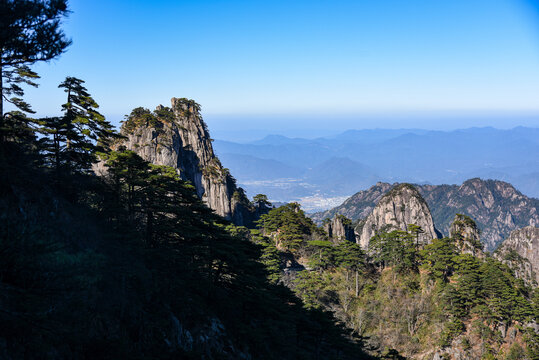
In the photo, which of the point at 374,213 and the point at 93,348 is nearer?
the point at 93,348

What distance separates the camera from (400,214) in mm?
106375

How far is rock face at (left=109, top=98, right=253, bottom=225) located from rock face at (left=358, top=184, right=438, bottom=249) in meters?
50.3

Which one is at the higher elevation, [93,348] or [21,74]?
[21,74]

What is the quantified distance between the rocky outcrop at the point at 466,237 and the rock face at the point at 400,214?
34.9m

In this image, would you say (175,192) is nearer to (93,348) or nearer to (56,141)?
(56,141)

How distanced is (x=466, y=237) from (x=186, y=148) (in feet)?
190

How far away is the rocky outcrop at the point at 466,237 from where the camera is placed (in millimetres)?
54938

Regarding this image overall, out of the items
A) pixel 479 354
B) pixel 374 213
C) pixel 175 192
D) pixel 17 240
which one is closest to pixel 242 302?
pixel 175 192

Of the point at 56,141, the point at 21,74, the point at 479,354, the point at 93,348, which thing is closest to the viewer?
the point at 93,348

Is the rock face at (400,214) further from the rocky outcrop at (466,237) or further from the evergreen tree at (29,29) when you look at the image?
the evergreen tree at (29,29)

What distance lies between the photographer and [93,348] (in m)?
8.03

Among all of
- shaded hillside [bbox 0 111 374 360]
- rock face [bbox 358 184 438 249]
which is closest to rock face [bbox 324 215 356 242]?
rock face [bbox 358 184 438 249]

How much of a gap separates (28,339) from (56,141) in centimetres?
1533

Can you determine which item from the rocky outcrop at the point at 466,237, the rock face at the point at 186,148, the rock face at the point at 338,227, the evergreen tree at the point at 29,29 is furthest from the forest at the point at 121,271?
the rock face at the point at 186,148
